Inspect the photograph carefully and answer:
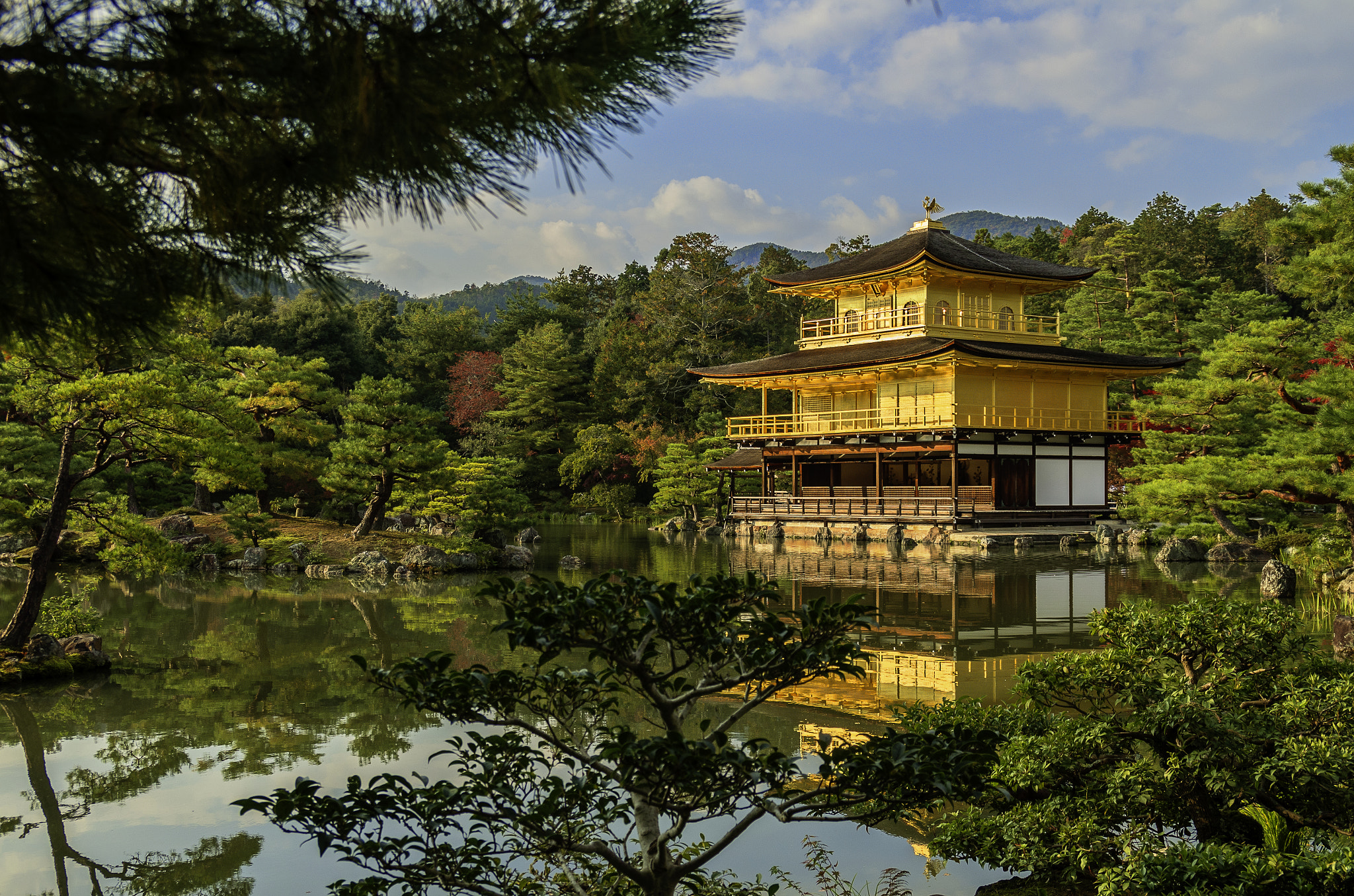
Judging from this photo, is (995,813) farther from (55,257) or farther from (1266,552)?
(1266,552)

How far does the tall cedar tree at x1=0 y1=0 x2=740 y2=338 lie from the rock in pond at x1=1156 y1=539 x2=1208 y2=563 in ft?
54.6

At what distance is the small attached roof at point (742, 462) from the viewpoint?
27.5 m

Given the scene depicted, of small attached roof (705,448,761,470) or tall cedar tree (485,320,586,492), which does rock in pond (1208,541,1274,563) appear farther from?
tall cedar tree (485,320,586,492)

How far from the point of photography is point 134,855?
4262 mm

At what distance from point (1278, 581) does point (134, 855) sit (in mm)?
11935

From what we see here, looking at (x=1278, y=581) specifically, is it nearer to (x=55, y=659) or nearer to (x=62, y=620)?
(x=55, y=659)

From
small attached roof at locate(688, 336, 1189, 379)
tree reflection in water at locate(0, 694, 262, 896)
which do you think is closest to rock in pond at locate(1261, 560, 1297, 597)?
small attached roof at locate(688, 336, 1189, 379)

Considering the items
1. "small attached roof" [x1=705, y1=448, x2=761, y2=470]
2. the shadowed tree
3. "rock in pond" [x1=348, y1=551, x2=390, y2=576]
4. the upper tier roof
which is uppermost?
the upper tier roof

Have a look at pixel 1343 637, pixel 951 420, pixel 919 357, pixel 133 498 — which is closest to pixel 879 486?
pixel 951 420

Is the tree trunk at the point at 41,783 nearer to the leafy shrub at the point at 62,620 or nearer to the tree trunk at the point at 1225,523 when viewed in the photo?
the leafy shrub at the point at 62,620

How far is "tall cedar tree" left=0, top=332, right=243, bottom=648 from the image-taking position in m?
7.65

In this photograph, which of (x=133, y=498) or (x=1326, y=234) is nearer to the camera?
(x=1326, y=234)

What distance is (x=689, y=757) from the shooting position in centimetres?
250

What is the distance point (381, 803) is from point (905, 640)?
713cm
